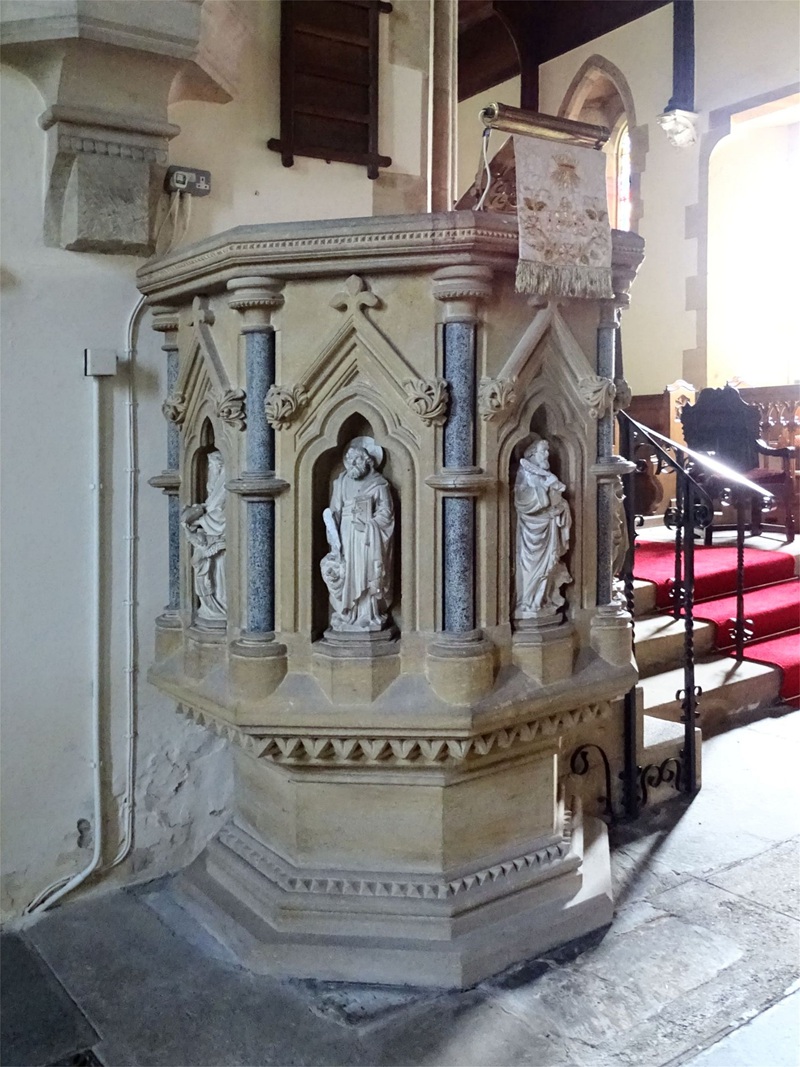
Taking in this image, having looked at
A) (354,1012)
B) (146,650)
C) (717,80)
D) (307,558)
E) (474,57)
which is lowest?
(354,1012)

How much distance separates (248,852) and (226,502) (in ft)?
3.09

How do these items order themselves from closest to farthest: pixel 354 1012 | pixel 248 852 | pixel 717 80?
1. pixel 354 1012
2. pixel 248 852
3. pixel 717 80

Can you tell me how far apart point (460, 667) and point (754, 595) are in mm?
3103

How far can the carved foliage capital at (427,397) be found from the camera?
7.00 feet

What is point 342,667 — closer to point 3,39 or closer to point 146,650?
point 146,650

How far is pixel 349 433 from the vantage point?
2.33 meters

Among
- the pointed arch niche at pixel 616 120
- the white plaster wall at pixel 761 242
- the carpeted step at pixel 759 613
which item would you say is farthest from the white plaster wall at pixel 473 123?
the carpeted step at pixel 759 613

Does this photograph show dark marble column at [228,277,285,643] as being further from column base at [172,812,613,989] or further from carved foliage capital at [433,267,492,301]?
column base at [172,812,613,989]

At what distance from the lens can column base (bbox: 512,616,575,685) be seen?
230cm

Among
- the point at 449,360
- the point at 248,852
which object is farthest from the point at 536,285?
the point at 248,852

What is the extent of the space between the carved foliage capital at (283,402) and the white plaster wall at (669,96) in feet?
22.0

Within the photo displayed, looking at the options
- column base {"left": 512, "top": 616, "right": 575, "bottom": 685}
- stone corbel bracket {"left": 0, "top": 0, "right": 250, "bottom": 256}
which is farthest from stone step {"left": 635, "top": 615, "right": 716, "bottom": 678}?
stone corbel bracket {"left": 0, "top": 0, "right": 250, "bottom": 256}

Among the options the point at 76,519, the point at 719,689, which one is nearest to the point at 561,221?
the point at 76,519

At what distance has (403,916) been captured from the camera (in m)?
2.26
